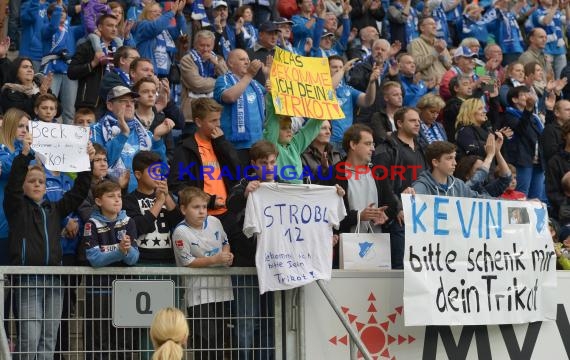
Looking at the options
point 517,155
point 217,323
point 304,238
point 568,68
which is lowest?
point 217,323

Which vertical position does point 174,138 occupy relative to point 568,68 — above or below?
below

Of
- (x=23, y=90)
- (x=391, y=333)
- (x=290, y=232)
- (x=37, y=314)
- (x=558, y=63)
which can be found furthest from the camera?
(x=558, y=63)

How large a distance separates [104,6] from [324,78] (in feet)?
13.5

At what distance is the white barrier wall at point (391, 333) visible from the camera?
988 cm

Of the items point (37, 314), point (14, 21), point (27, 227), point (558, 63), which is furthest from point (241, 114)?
point (558, 63)

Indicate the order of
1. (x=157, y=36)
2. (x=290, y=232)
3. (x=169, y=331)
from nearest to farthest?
(x=169, y=331) → (x=290, y=232) → (x=157, y=36)

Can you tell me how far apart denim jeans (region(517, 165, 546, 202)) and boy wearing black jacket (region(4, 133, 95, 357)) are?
782 centimetres

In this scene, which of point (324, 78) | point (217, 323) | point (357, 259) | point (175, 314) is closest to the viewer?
point (175, 314)

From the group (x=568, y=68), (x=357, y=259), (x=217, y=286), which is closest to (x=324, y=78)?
(x=357, y=259)

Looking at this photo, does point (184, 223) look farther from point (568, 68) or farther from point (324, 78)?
point (568, 68)

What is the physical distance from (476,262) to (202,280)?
7.86ft

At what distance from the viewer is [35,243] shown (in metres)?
9.37

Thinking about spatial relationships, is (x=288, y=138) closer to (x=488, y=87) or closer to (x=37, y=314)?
(x=37, y=314)

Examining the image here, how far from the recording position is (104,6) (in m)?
15.2
